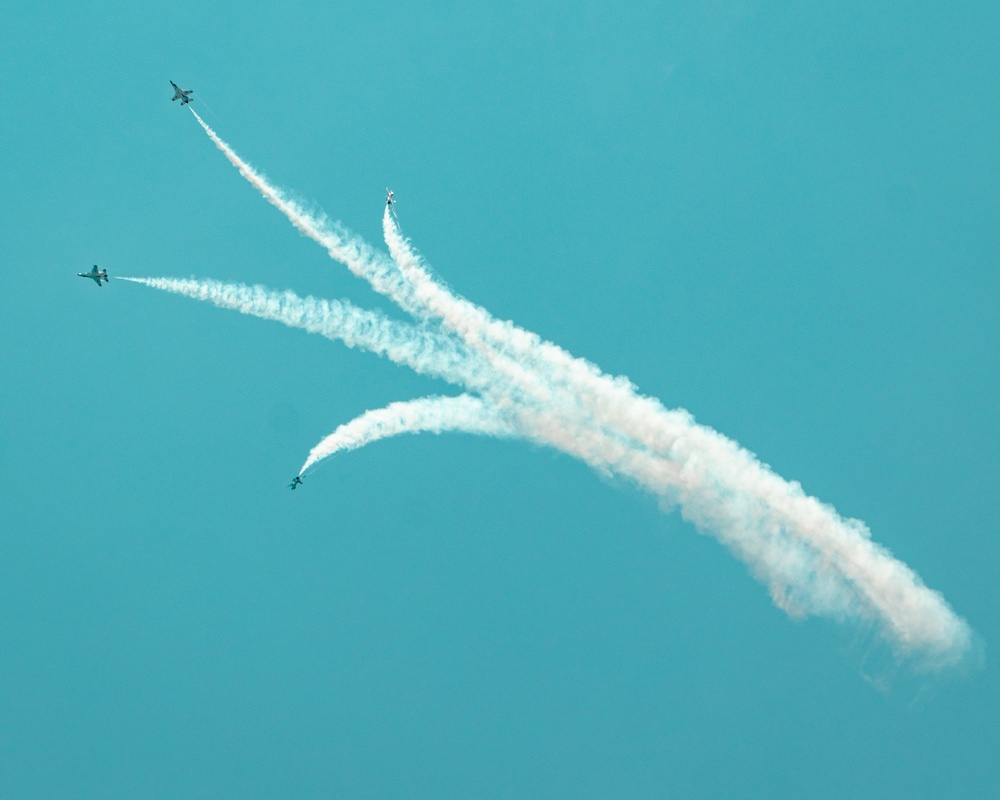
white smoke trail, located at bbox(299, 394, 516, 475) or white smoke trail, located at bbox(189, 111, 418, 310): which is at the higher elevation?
white smoke trail, located at bbox(189, 111, 418, 310)

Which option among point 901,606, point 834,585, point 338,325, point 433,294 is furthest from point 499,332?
point 901,606

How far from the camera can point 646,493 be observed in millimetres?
50188

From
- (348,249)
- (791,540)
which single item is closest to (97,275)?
(348,249)

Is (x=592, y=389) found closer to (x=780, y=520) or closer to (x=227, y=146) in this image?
(x=780, y=520)

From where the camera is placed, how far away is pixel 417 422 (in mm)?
50219

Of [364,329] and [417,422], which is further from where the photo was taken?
[364,329]

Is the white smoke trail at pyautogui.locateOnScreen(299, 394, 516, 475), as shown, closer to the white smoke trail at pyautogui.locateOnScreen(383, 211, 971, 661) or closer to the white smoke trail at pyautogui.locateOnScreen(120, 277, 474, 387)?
the white smoke trail at pyautogui.locateOnScreen(120, 277, 474, 387)

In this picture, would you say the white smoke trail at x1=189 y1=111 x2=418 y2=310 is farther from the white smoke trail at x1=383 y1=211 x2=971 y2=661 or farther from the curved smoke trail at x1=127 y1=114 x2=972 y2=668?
the white smoke trail at x1=383 y1=211 x2=971 y2=661

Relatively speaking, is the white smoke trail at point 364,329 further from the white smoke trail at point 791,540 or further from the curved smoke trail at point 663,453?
the white smoke trail at point 791,540

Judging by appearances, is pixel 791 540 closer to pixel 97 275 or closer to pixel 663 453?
pixel 663 453

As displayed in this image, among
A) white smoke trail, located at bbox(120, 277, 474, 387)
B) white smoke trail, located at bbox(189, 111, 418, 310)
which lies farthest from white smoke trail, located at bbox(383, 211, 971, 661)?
white smoke trail, located at bbox(189, 111, 418, 310)

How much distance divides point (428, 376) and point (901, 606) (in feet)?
82.1

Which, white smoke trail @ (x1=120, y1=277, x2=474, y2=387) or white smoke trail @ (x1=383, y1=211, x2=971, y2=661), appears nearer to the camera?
white smoke trail @ (x1=383, y1=211, x2=971, y2=661)

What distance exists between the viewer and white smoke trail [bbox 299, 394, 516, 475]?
5009 cm
